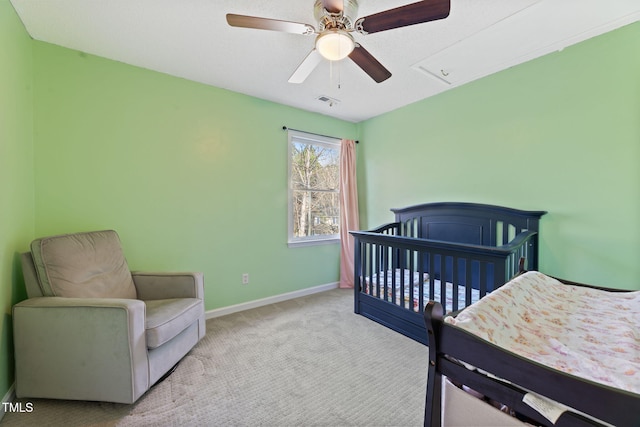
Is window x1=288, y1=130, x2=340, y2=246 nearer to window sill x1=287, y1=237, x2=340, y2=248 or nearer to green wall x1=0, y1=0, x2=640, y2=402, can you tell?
window sill x1=287, y1=237, x2=340, y2=248

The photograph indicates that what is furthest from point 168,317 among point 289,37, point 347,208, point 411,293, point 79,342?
point 347,208

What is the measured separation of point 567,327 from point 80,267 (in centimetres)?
280

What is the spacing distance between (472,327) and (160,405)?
1738 mm

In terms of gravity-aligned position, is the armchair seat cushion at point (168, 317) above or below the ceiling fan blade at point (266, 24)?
below

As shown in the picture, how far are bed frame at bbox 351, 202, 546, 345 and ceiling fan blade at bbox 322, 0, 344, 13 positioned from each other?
1655mm

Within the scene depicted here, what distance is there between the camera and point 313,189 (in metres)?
3.58

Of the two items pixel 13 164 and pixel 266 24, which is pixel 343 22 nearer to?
pixel 266 24

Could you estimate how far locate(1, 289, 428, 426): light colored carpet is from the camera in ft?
4.73

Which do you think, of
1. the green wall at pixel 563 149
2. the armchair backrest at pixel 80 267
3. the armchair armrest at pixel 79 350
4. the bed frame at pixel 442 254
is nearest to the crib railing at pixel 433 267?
the bed frame at pixel 442 254

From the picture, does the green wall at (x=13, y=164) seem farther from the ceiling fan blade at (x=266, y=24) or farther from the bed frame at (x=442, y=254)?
the bed frame at (x=442, y=254)

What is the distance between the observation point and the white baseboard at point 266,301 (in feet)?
9.09

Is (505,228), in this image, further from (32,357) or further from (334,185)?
(32,357)

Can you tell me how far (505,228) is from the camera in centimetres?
244

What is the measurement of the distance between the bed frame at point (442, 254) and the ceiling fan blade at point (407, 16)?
4.58 feet
